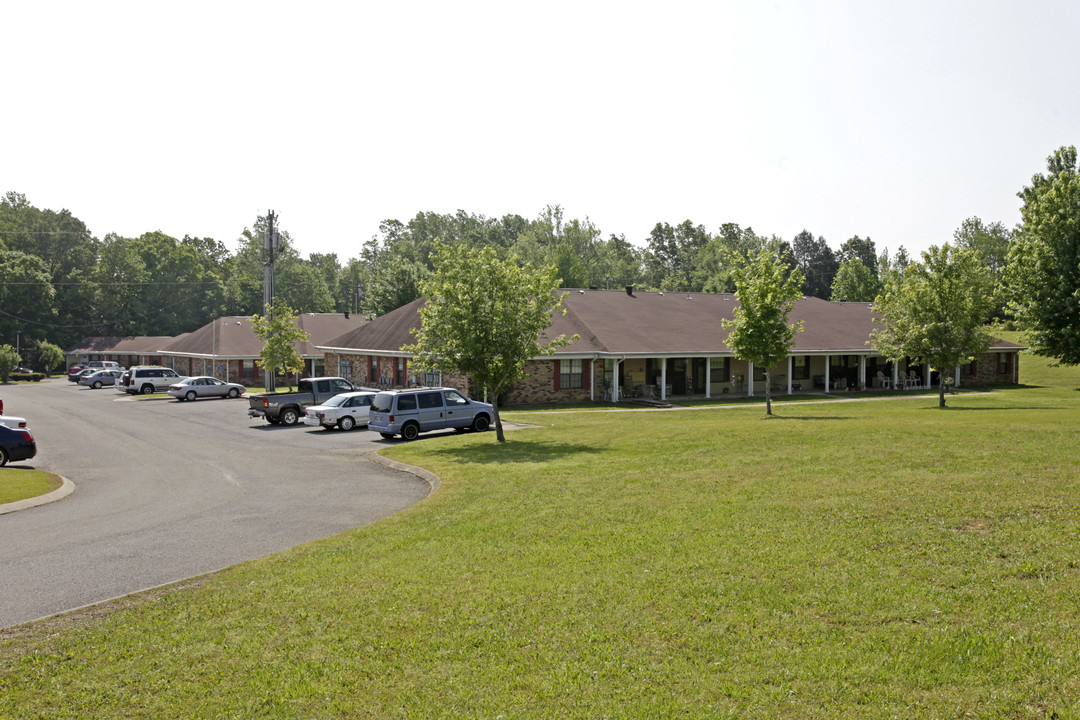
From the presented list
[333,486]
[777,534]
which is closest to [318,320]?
[333,486]

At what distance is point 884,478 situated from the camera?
14234 millimetres

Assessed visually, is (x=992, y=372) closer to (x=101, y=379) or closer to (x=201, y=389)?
(x=201, y=389)

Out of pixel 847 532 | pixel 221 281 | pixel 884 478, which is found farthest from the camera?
pixel 221 281

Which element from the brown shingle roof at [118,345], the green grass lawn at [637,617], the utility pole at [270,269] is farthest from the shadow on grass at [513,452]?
the brown shingle roof at [118,345]

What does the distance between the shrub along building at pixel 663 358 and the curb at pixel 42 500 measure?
2158 centimetres

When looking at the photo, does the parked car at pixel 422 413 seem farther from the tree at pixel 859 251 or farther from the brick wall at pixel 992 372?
the tree at pixel 859 251

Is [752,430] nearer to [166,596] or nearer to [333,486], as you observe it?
[333,486]

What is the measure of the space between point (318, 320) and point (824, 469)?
57.8 metres

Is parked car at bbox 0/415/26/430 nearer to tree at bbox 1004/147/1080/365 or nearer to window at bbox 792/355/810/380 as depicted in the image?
tree at bbox 1004/147/1080/365

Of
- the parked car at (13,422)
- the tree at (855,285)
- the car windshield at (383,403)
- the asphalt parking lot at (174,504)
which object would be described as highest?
the tree at (855,285)

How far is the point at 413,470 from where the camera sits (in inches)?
802

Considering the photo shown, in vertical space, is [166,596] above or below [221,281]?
below

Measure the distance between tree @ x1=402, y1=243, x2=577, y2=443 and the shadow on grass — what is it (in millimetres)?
1242

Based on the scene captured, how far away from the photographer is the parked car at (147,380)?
54531 mm
